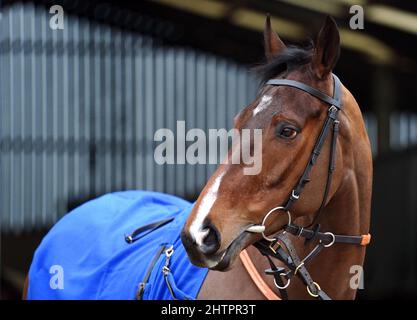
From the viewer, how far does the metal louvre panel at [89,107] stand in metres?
5.35

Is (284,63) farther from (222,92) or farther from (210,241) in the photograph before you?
(222,92)

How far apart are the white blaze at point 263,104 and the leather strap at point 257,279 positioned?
1.50 feet

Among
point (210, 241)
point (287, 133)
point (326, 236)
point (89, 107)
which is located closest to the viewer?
point (210, 241)

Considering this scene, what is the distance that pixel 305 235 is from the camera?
202 centimetres

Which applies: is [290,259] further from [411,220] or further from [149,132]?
[149,132]

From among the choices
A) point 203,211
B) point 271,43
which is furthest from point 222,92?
point 203,211

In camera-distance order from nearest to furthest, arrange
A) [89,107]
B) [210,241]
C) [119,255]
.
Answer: [210,241], [119,255], [89,107]

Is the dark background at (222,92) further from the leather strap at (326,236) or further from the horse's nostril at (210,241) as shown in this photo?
the horse's nostril at (210,241)

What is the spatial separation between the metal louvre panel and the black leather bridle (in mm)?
3474

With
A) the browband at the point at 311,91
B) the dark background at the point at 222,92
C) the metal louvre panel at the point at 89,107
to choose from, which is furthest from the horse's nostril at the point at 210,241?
the metal louvre panel at the point at 89,107

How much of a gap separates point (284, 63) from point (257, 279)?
0.65 metres

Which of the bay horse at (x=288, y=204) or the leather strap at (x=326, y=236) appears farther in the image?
the leather strap at (x=326, y=236)

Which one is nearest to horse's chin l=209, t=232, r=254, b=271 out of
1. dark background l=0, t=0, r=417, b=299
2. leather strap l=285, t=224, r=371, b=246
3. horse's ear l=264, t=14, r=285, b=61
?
leather strap l=285, t=224, r=371, b=246

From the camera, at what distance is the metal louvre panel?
17.5 ft
